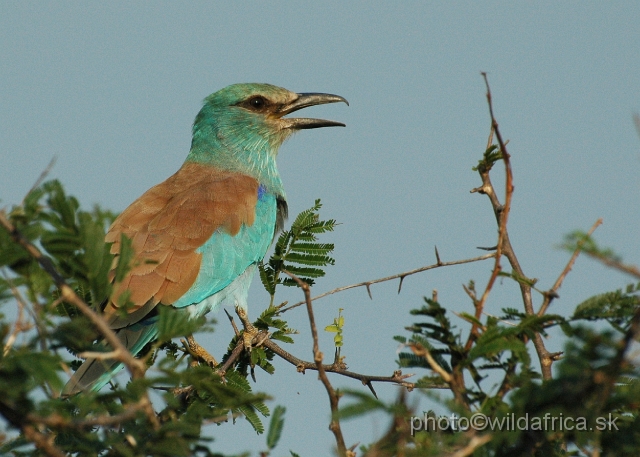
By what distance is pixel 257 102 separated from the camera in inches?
314

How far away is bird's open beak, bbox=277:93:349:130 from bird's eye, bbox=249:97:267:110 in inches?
7.6

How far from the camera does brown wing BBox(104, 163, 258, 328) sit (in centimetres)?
542

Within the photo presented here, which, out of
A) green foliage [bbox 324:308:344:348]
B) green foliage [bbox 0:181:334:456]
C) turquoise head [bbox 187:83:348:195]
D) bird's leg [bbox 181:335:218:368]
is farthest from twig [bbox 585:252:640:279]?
turquoise head [bbox 187:83:348:195]

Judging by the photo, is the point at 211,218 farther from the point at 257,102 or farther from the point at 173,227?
the point at 257,102

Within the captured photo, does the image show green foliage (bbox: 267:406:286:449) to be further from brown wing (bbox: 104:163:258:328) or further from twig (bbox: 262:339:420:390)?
brown wing (bbox: 104:163:258:328)

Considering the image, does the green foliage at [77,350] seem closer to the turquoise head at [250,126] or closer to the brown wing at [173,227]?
the brown wing at [173,227]

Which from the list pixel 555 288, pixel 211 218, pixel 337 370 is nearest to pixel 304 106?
pixel 211 218

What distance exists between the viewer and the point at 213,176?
7.09 m

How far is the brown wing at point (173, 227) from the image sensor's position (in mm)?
5422

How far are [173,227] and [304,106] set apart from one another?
8.99ft

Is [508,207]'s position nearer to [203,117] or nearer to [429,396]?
[429,396]

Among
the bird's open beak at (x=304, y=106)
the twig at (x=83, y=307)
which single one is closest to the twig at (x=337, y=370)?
the twig at (x=83, y=307)

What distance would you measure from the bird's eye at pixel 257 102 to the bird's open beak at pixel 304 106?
0.64 ft

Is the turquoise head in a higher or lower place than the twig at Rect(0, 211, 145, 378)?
higher
